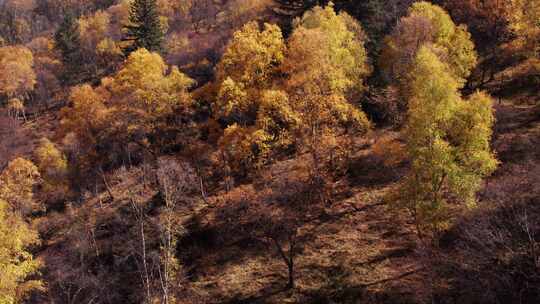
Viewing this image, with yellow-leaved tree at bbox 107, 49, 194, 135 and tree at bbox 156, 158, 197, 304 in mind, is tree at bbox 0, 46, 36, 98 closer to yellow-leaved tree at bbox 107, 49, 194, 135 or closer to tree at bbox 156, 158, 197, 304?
yellow-leaved tree at bbox 107, 49, 194, 135

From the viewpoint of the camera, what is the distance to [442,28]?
135 feet

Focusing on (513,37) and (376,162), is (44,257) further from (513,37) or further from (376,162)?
(513,37)

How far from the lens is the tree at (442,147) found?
79.7 ft

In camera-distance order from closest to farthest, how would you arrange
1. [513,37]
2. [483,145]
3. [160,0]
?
[483,145] → [513,37] → [160,0]

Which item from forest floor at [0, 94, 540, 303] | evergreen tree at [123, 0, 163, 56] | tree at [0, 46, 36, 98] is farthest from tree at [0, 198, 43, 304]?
tree at [0, 46, 36, 98]

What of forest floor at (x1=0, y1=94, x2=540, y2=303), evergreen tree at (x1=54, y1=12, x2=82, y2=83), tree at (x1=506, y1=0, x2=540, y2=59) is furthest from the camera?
evergreen tree at (x1=54, y1=12, x2=82, y2=83)

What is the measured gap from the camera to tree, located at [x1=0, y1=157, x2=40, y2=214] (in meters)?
38.0

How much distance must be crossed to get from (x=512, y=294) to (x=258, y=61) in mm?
23543

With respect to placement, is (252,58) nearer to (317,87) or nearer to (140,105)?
(317,87)

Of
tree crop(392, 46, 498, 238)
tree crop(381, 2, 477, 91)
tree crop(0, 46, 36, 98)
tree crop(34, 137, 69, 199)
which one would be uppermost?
tree crop(381, 2, 477, 91)

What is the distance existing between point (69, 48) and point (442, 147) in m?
86.3

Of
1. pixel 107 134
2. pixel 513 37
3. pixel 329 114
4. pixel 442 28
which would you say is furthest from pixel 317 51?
pixel 513 37

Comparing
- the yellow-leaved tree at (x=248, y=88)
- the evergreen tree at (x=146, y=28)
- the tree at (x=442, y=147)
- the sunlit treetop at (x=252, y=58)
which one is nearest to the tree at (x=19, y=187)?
the yellow-leaved tree at (x=248, y=88)

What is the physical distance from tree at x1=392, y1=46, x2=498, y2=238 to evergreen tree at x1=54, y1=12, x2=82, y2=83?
80005 millimetres
